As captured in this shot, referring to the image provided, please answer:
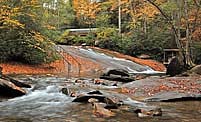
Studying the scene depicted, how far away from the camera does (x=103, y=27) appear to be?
40.2m

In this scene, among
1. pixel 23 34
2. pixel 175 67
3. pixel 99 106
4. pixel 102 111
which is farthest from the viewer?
pixel 23 34

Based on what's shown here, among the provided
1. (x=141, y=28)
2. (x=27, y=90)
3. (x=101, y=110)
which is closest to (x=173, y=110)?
(x=101, y=110)

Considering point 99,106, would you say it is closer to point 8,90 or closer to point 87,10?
point 8,90

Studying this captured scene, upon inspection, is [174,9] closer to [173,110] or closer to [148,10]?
[148,10]

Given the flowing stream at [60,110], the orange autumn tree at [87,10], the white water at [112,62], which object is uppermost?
the orange autumn tree at [87,10]

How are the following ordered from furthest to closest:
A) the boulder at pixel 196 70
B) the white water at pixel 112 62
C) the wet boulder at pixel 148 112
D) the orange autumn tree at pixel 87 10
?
the orange autumn tree at pixel 87 10 < the white water at pixel 112 62 < the boulder at pixel 196 70 < the wet boulder at pixel 148 112

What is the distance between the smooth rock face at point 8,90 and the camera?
12352mm

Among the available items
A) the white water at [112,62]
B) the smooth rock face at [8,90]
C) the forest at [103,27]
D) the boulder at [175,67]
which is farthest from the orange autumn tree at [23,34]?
the smooth rock face at [8,90]

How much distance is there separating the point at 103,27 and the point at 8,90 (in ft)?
92.7

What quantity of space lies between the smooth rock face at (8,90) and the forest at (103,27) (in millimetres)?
8398

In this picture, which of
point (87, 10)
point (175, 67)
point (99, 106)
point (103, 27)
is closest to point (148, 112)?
point (99, 106)

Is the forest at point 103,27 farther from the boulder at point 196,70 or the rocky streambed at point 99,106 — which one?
the rocky streambed at point 99,106

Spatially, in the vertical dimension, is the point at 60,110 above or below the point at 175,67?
above

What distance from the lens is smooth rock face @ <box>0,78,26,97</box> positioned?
12.4 meters
